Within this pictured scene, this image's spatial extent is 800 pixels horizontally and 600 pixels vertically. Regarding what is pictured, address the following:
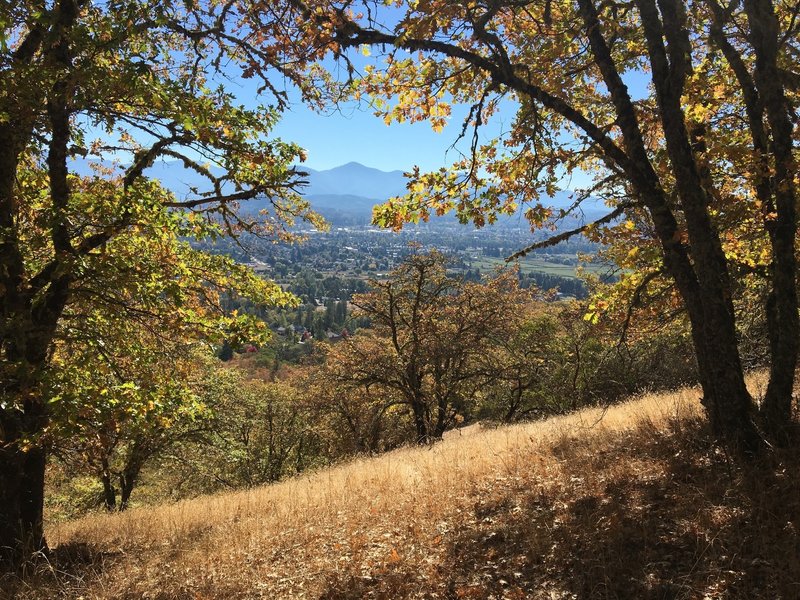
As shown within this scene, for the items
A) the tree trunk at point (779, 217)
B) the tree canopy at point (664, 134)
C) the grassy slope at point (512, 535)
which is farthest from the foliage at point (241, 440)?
the tree trunk at point (779, 217)

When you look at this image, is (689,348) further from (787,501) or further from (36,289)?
(36,289)

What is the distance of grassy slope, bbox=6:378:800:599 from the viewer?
3.91 meters

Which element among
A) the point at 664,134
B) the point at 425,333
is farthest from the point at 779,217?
the point at 425,333

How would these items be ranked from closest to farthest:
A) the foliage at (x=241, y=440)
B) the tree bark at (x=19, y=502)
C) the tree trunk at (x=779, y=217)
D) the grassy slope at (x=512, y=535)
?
the grassy slope at (x=512, y=535), the tree trunk at (x=779, y=217), the tree bark at (x=19, y=502), the foliage at (x=241, y=440)

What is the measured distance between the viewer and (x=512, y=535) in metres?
4.90

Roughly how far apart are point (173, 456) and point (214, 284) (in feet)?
47.2

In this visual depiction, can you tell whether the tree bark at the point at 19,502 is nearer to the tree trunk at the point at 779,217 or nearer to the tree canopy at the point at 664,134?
the tree canopy at the point at 664,134

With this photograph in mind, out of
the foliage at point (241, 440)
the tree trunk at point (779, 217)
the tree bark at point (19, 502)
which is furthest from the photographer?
the foliage at point (241, 440)

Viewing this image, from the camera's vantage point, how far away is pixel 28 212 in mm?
7352

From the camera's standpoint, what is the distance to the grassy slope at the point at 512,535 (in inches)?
154

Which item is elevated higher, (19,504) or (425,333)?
(425,333)

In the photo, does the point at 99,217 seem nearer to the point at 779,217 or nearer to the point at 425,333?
the point at 779,217

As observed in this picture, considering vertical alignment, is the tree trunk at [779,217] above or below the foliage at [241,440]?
above

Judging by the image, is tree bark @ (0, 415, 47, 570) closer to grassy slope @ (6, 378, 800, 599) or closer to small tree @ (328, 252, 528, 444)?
grassy slope @ (6, 378, 800, 599)
